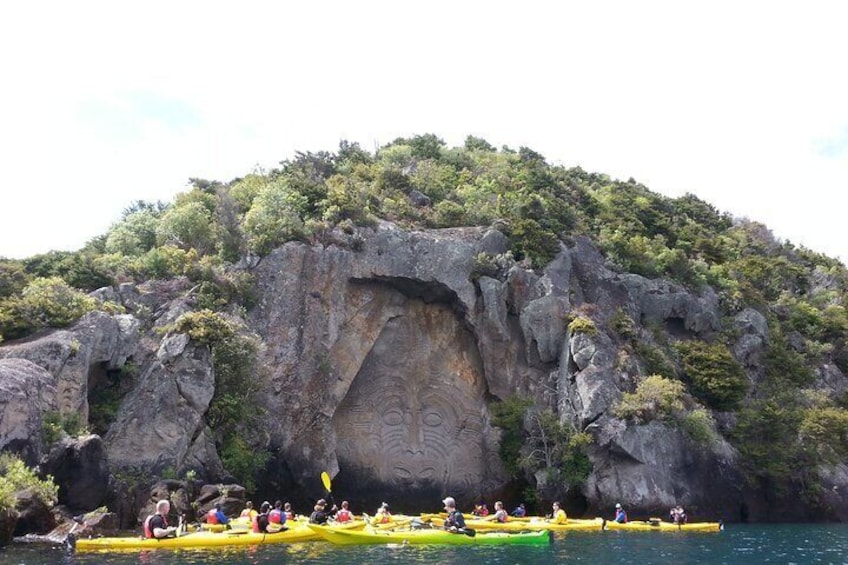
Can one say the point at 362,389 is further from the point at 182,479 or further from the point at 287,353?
the point at 182,479

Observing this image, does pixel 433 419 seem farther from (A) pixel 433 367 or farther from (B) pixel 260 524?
(B) pixel 260 524

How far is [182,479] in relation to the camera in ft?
109

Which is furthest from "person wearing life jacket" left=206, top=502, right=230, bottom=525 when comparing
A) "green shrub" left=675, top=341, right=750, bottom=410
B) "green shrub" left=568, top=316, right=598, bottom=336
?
"green shrub" left=675, top=341, right=750, bottom=410

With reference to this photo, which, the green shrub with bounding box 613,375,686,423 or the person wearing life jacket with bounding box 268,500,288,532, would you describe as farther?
the green shrub with bounding box 613,375,686,423

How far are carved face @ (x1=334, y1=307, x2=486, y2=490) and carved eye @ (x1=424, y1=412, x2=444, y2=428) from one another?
0.20ft

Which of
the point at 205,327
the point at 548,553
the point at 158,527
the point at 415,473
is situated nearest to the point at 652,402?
the point at 415,473

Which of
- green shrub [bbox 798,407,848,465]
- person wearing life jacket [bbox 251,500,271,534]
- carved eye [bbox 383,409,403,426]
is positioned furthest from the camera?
carved eye [bbox 383,409,403,426]

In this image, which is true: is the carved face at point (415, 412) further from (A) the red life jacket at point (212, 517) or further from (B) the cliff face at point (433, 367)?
(A) the red life jacket at point (212, 517)

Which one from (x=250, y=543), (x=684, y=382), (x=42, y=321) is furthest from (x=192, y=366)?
(x=684, y=382)

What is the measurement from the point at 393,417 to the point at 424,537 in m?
16.6

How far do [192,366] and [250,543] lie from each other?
11.2m

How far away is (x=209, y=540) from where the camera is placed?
2620 centimetres

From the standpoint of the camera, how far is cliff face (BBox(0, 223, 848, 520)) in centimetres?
3962

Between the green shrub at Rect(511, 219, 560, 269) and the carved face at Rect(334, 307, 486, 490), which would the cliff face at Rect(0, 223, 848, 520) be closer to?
the carved face at Rect(334, 307, 486, 490)
